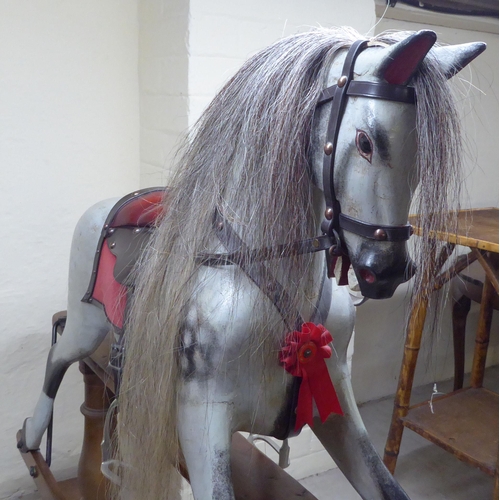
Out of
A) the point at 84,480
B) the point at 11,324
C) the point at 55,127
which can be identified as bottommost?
the point at 84,480

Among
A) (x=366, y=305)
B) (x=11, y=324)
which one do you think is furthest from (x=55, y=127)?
(x=366, y=305)

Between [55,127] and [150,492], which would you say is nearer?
[150,492]

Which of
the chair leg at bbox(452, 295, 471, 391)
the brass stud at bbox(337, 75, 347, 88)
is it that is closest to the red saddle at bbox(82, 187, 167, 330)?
the brass stud at bbox(337, 75, 347, 88)

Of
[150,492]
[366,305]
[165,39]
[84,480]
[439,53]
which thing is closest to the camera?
[439,53]

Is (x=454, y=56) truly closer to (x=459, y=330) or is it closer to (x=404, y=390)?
(x=404, y=390)

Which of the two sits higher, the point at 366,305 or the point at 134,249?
the point at 134,249

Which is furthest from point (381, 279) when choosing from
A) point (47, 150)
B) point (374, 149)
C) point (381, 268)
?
point (47, 150)

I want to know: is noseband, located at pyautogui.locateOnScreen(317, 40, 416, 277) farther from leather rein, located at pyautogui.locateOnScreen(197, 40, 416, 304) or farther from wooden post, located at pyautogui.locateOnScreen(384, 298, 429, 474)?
wooden post, located at pyautogui.locateOnScreen(384, 298, 429, 474)

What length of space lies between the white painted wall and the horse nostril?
36.5 inches

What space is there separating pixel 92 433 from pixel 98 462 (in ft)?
0.17

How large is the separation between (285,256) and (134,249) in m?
0.30

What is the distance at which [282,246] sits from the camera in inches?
21.2

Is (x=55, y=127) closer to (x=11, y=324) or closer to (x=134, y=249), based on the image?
(x=11, y=324)

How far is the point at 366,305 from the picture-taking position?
1805mm
